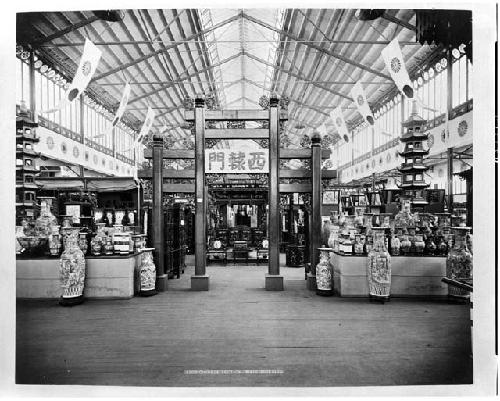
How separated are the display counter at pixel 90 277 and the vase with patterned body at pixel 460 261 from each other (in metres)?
3.80

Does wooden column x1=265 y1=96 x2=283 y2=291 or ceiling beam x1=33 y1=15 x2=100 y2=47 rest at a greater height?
ceiling beam x1=33 y1=15 x2=100 y2=47

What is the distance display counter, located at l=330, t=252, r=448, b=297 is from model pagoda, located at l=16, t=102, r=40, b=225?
3.96 metres

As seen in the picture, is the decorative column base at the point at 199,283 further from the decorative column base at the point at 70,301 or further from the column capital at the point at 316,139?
the column capital at the point at 316,139

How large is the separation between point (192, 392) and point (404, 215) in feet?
12.1

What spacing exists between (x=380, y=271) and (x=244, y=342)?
1993 mm

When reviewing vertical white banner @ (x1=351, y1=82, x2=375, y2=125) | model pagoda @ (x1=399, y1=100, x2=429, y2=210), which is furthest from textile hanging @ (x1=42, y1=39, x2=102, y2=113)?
vertical white banner @ (x1=351, y1=82, x2=375, y2=125)

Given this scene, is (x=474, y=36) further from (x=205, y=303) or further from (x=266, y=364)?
(x=205, y=303)

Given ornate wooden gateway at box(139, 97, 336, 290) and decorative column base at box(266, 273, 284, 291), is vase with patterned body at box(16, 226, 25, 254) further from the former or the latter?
decorative column base at box(266, 273, 284, 291)

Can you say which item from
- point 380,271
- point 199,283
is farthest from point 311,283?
point 199,283

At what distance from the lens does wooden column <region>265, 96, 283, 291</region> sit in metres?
4.83

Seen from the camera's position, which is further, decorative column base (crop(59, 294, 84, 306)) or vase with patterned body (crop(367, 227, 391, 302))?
vase with patterned body (crop(367, 227, 391, 302))

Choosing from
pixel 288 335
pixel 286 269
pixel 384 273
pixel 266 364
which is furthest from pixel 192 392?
pixel 286 269

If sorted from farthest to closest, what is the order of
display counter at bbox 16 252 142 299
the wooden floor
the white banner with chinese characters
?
the white banner with chinese characters, display counter at bbox 16 252 142 299, the wooden floor

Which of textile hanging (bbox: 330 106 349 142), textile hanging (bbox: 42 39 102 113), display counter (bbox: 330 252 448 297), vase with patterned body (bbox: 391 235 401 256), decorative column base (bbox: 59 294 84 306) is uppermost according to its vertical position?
textile hanging (bbox: 330 106 349 142)
